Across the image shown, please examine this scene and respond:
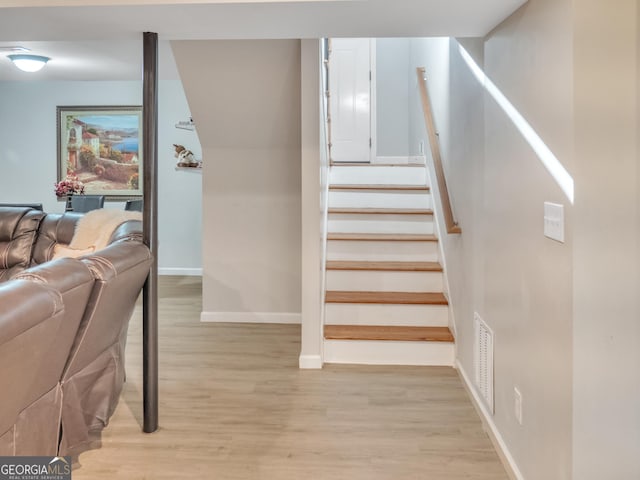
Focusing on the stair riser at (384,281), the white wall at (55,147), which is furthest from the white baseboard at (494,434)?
the white wall at (55,147)

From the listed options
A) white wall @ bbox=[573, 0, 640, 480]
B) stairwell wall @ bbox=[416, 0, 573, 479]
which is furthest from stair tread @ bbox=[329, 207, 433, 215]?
white wall @ bbox=[573, 0, 640, 480]

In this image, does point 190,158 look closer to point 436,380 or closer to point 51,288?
point 436,380

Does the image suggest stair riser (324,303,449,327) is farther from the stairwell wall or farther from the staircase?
the stairwell wall

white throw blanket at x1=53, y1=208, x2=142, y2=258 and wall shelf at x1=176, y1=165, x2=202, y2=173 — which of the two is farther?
wall shelf at x1=176, y1=165, x2=202, y2=173

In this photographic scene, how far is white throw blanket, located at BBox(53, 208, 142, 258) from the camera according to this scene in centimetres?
290

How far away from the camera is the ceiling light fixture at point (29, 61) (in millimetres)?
4094

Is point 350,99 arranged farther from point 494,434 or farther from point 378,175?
point 494,434

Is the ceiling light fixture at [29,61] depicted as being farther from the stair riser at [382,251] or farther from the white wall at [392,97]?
the white wall at [392,97]

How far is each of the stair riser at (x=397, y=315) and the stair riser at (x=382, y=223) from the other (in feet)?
3.04

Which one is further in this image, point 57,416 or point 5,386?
point 57,416

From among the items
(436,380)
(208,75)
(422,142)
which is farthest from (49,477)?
(422,142)

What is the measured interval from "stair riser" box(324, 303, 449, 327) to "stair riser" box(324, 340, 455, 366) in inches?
9.4

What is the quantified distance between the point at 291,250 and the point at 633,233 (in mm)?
3204

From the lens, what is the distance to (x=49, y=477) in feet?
6.07
